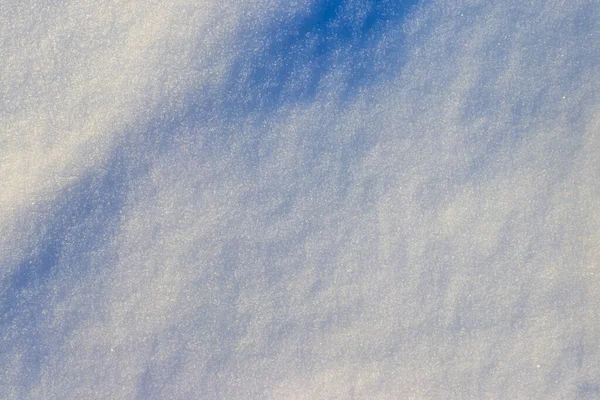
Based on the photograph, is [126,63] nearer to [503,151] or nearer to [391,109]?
[391,109]

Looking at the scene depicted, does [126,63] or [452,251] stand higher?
[126,63]

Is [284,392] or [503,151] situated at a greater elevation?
[503,151]

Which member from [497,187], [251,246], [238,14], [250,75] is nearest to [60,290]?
[251,246]

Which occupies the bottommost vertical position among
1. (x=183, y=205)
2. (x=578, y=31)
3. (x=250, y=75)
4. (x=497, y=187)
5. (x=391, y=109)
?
(x=497, y=187)

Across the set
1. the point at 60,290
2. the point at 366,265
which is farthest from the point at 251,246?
the point at 60,290

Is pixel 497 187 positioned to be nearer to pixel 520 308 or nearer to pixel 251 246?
pixel 520 308

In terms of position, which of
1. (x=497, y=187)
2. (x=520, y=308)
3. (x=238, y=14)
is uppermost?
(x=238, y=14)
